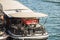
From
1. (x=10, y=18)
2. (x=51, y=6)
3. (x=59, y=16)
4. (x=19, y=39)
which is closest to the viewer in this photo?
(x=19, y=39)

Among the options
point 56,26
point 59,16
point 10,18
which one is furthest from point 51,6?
point 10,18

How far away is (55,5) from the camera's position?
70.5 metres

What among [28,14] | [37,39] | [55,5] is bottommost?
[55,5]

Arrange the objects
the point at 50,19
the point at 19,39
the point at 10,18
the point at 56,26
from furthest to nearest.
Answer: the point at 50,19, the point at 56,26, the point at 10,18, the point at 19,39

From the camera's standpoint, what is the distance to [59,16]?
57.5 m

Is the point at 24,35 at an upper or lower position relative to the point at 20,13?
lower

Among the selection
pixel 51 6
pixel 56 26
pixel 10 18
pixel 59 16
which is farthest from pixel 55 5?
pixel 10 18

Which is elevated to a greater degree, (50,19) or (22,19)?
(22,19)

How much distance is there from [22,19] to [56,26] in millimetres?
19851

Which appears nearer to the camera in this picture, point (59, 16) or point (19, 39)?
point (19, 39)

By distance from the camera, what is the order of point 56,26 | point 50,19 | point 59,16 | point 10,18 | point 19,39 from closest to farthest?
point 19,39
point 10,18
point 56,26
point 50,19
point 59,16

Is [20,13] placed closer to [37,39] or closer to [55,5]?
[37,39]

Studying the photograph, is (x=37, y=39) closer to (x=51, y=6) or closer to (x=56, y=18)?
(x=56, y=18)

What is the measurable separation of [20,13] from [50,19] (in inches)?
974
